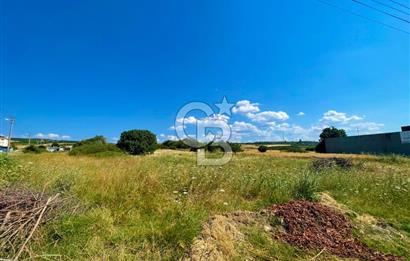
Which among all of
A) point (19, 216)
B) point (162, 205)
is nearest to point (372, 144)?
point (162, 205)

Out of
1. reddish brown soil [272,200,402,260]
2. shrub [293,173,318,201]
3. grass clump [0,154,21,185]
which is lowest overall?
reddish brown soil [272,200,402,260]

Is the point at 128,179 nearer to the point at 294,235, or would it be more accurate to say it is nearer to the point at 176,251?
the point at 176,251

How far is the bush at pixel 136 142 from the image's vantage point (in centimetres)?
5062

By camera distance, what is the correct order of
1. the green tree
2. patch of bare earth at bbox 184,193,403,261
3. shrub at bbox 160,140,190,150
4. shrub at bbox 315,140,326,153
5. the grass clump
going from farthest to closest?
the green tree, shrub at bbox 160,140,190,150, shrub at bbox 315,140,326,153, the grass clump, patch of bare earth at bbox 184,193,403,261

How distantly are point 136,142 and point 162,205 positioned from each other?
48.2 metres

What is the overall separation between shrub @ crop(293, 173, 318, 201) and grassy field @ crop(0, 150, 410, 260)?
4 cm

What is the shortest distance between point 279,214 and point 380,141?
123 ft

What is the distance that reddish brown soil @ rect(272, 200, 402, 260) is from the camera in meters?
3.12

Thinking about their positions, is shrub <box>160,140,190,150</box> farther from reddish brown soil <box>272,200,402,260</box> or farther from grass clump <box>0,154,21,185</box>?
reddish brown soil <box>272,200,402,260</box>

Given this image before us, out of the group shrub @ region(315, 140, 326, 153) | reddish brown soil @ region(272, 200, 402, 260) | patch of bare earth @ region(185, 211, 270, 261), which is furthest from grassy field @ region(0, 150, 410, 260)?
shrub @ region(315, 140, 326, 153)

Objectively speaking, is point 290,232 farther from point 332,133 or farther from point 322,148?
point 332,133

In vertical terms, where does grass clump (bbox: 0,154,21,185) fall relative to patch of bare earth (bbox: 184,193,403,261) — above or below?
above

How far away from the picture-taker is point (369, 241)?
3498mm

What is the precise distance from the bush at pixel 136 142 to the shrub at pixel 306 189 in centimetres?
4745
